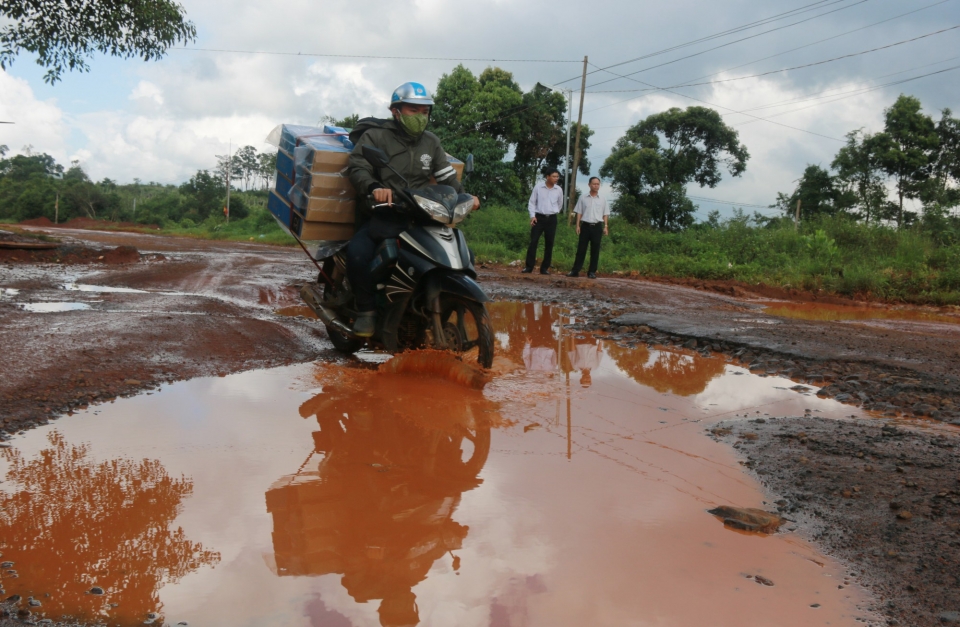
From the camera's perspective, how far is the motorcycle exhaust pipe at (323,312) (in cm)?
575

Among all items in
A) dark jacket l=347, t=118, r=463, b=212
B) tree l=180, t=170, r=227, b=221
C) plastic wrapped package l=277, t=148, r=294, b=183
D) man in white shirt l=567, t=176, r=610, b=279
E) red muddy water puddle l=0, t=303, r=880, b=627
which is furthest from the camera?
tree l=180, t=170, r=227, b=221

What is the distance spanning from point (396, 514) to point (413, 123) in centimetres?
321

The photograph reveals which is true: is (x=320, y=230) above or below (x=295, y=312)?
above

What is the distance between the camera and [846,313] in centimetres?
1002

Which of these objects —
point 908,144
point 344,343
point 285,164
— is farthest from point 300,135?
point 908,144

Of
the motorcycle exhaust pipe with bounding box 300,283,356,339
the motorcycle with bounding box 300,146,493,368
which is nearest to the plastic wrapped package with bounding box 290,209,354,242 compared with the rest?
the motorcycle exhaust pipe with bounding box 300,283,356,339

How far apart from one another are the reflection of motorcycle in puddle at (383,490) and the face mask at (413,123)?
6.11 ft

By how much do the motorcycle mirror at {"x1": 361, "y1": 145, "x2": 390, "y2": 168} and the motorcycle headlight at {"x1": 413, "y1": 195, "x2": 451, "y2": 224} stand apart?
1.21 ft

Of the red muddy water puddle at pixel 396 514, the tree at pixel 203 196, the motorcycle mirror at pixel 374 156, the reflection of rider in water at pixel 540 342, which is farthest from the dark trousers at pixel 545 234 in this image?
the tree at pixel 203 196

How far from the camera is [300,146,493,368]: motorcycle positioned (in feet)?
16.1

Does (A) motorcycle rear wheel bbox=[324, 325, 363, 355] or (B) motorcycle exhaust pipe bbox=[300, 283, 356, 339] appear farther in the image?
(A) motorcycle rear wheel bbox=[324, 325, 363, 355]

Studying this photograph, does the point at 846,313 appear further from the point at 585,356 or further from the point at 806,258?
the point at 806,258

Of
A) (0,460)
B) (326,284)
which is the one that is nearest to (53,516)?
(0,460)

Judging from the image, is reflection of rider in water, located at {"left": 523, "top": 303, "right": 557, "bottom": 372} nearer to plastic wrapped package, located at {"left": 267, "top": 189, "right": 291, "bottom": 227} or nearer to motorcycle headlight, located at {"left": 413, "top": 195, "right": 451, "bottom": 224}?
motorcycle headlight, located at {"left": 413, "top": 195, "right": 451, "bottom": 224}
